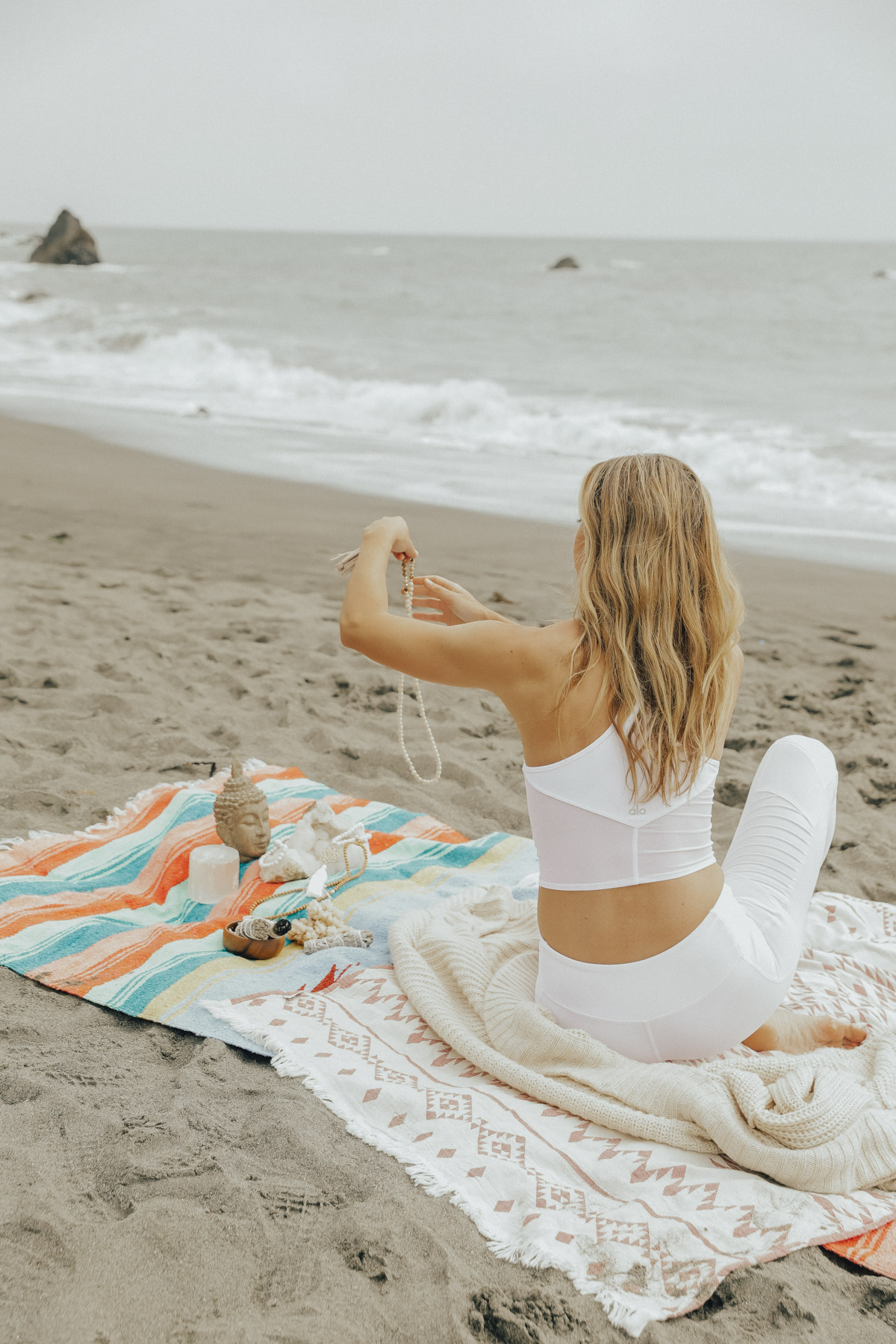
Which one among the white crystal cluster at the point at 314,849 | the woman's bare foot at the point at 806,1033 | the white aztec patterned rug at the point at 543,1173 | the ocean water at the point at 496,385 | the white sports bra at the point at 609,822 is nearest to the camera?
the white aztec patterned rug at the point at 543,1173

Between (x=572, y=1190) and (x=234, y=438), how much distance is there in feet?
34.3

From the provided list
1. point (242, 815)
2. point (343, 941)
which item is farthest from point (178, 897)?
point (343, 941)

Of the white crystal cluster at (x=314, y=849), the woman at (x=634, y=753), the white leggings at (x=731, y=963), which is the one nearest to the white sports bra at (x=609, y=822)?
the woman at (x=634, y=753)

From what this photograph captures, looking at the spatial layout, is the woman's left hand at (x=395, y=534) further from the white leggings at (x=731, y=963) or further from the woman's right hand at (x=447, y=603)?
the white leggings at (x=731, y=963)

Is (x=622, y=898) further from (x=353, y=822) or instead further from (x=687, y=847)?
(x=353, y=822)

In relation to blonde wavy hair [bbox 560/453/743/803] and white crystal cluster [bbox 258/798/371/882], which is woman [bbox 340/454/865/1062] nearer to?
blonde wavy hair [bbox 560/453/743/803]

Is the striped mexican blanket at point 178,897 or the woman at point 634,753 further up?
the woman at point 634,753

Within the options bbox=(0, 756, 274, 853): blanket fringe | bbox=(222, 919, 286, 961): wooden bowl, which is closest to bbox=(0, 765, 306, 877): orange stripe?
bbox=(0, 756, 274, 853): blanket fringe

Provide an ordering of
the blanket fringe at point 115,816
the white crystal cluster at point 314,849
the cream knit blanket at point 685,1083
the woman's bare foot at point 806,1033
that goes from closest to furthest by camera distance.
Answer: the cream knit blanket at point 685,1083
the woman's bare foot at point 806,1033
the white crystal cluster at point 314,849
the blanket fringe at point 115,816

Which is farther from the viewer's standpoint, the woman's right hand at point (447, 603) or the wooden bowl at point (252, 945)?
the wooden bowl at point (252, 945)

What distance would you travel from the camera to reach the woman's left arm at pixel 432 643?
6.88 feet

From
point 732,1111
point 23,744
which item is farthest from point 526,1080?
point 23,744

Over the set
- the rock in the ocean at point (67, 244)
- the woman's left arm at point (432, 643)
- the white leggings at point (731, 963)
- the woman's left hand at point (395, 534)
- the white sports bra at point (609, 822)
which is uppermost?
the rock in the ocean at point (67, 244)

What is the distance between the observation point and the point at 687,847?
2168 mm
